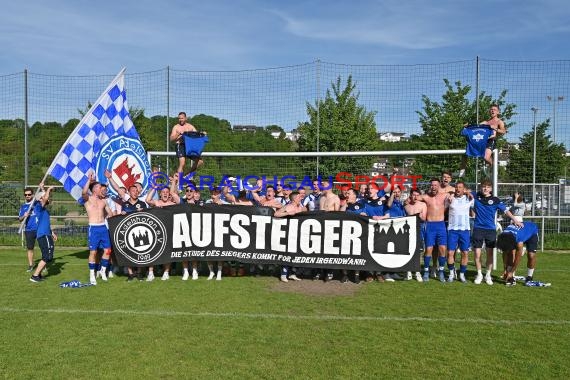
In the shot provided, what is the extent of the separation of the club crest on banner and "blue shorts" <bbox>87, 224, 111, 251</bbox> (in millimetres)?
2268

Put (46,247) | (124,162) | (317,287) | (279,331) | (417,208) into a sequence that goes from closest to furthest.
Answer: (279,331) < (317,287) < (46,247) < (417,208) < (124,162)

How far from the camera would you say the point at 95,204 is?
877 centimetres

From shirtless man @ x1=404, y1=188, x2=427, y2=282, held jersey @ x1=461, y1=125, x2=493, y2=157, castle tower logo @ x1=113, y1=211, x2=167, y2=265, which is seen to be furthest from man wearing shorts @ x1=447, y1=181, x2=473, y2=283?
castle tower logo @ x1=113, y1=211, x2=167, y2=265

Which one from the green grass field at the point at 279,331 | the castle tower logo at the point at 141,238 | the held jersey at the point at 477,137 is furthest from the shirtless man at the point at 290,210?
the held jersey at the point at 477,137

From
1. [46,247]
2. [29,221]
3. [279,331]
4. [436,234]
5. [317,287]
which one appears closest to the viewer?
[279,331]

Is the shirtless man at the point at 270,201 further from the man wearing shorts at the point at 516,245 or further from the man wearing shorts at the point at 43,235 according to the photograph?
the man wearing shorts at the point at 516,245

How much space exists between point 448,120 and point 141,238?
10.8 m

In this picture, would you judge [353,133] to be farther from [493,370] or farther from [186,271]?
[493,370]

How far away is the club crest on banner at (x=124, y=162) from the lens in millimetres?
10914

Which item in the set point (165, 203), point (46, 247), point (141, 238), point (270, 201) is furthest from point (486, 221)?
point (46, 247)

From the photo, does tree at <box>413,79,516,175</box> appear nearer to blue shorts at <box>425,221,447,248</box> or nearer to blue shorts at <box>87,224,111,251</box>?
blue shorts at <box>425,221,447,248</box>

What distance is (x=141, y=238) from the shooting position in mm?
8961

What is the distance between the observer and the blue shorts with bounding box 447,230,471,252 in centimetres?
884

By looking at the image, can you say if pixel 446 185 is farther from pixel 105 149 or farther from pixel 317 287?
pixel 105 149
